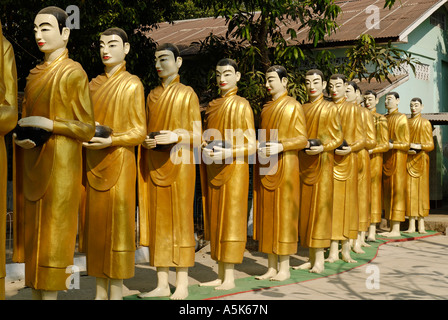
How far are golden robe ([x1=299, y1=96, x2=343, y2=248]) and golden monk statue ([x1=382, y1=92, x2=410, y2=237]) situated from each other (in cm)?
352

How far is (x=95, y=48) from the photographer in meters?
9.83

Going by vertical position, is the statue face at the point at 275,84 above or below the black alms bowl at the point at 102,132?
above

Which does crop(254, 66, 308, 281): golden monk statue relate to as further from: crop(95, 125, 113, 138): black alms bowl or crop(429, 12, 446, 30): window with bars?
crop(429, 12, 446, 30): window with bars

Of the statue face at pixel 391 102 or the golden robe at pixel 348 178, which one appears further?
the statue face at pixel 391 102

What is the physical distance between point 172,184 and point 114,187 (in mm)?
757

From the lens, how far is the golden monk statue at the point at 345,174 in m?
Answer: 8.20

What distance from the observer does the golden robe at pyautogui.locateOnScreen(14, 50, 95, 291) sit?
438 cm

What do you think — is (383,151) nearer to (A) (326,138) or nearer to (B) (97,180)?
(A) (326,138)

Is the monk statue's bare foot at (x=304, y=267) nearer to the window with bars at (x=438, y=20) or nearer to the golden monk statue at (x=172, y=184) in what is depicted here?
the golden monk statue at (x=172, y=184)

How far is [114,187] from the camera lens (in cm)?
517

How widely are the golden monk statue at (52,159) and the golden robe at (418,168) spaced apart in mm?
8210

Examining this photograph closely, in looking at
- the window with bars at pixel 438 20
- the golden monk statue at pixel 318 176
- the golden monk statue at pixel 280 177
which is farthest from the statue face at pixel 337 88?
the window with bars at pixel 438 20

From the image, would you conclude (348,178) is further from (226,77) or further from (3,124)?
(3,124)

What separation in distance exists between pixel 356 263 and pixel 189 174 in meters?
3.43
